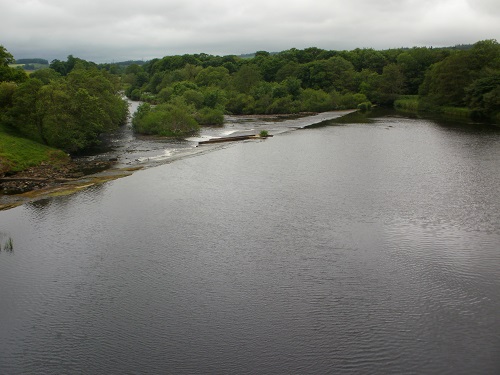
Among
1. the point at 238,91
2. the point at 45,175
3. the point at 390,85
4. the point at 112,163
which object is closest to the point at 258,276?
the point at 45,175

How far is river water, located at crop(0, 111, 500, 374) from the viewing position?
17297 mm

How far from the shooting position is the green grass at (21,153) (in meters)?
42.8

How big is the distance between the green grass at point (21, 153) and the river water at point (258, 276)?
1015cm

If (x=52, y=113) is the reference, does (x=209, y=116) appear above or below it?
below

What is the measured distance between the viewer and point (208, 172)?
43.6 meters

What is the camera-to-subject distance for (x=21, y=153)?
4531 centimetres

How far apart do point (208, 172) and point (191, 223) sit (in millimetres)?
14030

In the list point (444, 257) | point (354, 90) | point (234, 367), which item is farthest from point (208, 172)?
point (354, 90)

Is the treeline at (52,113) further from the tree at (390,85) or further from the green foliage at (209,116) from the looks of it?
the tree at (390,85)

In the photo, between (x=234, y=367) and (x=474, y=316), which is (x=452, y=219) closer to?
(x=474, y=316)

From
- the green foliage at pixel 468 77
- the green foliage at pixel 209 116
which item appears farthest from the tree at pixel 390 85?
the green foliage at pixel 209 116

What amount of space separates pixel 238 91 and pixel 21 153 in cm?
7268

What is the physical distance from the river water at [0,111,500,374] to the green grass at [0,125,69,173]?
10.1 meters

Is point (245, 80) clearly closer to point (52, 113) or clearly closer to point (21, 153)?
point (52, 113)
